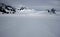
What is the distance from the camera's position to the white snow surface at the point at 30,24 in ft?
5.27

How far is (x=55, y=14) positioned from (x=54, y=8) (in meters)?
0.12

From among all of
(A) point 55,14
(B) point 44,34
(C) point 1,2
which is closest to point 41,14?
(A) point 55,14

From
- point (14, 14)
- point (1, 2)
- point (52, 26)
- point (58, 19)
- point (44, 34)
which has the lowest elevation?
point (44, 34)

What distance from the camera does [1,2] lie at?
1614 millimetres

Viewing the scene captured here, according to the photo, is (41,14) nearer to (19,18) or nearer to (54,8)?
(54,8)

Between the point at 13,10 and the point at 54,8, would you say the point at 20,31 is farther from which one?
the point at 54,8

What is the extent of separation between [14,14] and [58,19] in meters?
0.88

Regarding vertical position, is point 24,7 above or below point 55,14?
above

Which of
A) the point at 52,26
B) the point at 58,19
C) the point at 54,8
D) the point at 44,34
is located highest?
the point at 54,8

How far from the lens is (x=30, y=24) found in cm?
166

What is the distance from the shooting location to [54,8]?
167 cm

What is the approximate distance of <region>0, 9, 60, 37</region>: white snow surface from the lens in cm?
161

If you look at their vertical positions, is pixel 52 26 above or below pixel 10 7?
below

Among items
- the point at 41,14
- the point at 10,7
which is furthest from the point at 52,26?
the point at 10,7
